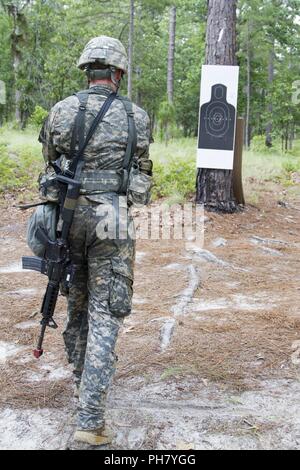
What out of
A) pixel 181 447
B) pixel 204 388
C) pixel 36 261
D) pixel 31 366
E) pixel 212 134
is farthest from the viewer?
pixel 212 134

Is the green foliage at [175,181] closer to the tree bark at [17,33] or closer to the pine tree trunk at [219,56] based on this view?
the pine tree trunk at [219,56]

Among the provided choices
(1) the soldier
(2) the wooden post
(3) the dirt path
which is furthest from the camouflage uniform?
(2) the wooden post

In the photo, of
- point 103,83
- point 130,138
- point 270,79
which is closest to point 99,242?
point 130,138

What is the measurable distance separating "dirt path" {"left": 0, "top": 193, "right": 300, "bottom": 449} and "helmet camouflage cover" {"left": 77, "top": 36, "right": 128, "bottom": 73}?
194 cm

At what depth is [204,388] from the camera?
3197 mm

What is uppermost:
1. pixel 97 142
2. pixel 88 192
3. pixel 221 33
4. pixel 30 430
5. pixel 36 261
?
pixel 221 33

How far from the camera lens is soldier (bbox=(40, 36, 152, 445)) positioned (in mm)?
2611

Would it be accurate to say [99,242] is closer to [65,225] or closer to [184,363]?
[65,225]

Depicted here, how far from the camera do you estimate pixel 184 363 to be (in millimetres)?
3502

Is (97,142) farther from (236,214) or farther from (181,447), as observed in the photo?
(236,214)

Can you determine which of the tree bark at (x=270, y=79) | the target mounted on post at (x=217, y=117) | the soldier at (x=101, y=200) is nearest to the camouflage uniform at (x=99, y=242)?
the soldier at (x=101, y=200)

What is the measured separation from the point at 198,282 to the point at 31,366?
2.19 metres

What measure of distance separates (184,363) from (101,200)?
1431 millimetres

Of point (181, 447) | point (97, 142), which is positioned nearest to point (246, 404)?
point (181, 447)
